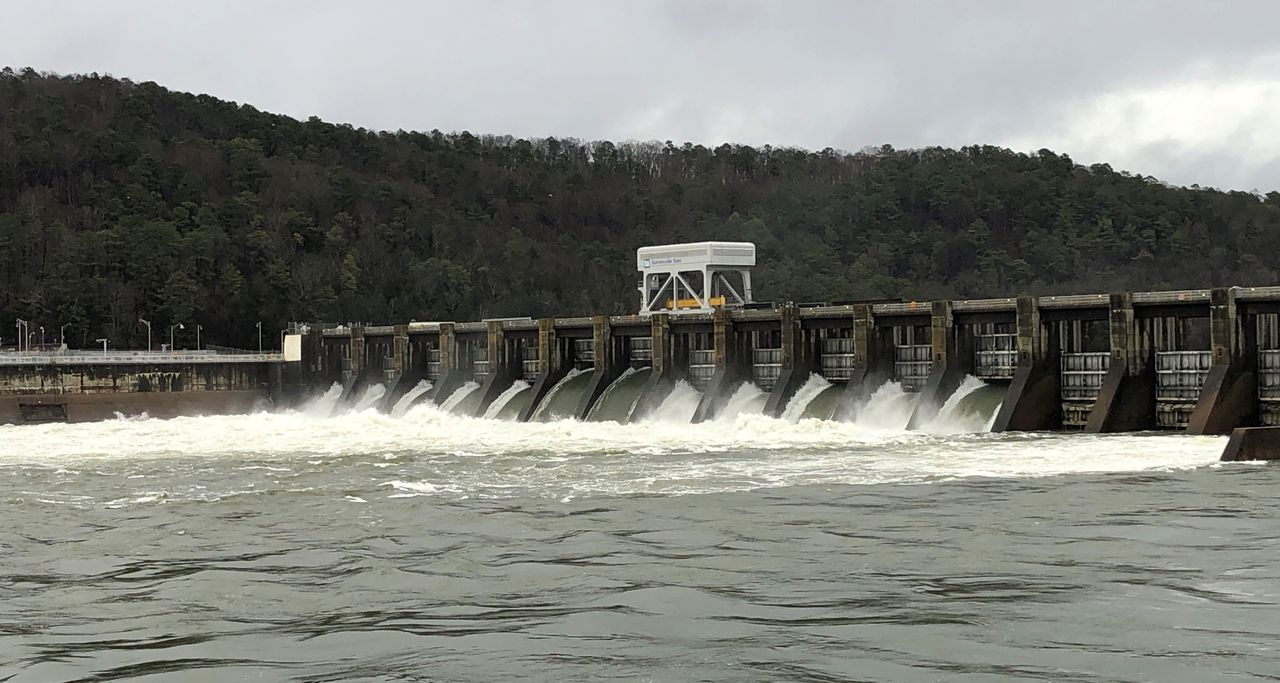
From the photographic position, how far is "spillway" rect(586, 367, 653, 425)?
55844 mm

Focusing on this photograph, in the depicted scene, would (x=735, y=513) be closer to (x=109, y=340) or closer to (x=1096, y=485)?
(x=1096, y=485)

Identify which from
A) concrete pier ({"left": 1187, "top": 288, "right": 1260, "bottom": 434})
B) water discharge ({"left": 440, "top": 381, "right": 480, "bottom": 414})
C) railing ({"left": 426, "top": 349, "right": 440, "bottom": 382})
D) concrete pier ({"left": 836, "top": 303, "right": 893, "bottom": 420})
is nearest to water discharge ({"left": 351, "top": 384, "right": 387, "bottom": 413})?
railing ({"left": 426, "top": 349, "right": 440, "bottom": 382})

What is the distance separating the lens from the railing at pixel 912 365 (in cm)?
5006

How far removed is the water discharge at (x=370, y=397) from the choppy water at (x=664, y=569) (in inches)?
1306

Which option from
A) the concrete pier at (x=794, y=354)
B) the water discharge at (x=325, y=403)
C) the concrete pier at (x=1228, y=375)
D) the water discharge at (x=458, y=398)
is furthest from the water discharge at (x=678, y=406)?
the water discharge at (x=325, y=403)

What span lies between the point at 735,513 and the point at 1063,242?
12649 centimetres

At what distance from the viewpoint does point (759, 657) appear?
1477 centimetres

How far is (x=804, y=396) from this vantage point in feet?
169

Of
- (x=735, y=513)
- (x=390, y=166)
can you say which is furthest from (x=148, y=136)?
(x=735, y=513)

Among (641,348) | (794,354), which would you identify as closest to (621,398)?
(641,348)

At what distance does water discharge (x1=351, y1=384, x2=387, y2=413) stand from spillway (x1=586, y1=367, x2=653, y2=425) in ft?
54.6

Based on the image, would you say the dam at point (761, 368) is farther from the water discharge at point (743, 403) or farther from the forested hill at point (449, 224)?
the forested hill at point (449, 224)

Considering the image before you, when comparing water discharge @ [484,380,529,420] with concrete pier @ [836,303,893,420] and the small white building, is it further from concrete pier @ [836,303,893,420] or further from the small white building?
concrete pier @ [836,303,893,420]

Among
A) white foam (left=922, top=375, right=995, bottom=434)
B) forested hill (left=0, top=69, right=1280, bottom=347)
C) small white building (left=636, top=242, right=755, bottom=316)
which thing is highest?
forested hill (left=0, top=69, right=1280, bottom=347)
